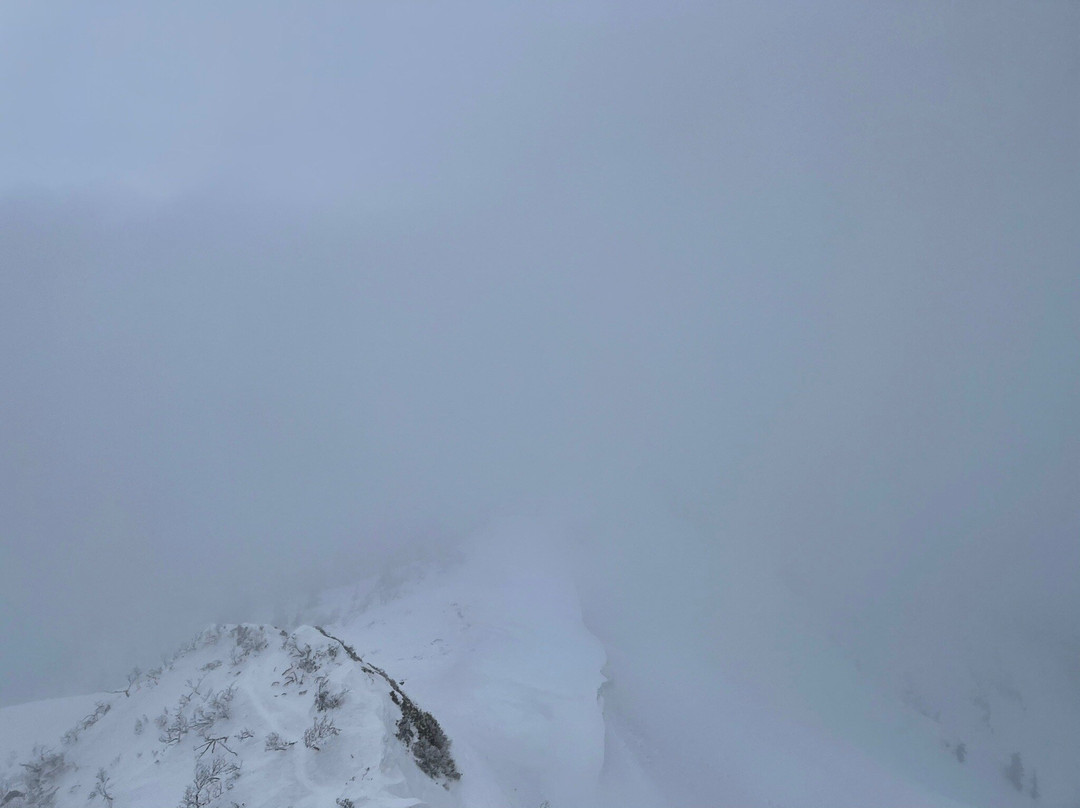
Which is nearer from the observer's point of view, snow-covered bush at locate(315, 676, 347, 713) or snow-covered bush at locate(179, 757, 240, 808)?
snow-covered bush at locate(179, 757, 240, 808)

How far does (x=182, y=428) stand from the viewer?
2296 inches

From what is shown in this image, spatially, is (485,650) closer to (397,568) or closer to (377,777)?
(377,777)

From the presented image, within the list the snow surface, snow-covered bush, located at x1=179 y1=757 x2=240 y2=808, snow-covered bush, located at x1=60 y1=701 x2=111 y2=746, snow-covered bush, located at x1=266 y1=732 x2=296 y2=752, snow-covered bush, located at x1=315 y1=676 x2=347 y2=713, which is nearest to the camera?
snow-covered bush, located at x1=179 y1=757 x2=240 y2=808

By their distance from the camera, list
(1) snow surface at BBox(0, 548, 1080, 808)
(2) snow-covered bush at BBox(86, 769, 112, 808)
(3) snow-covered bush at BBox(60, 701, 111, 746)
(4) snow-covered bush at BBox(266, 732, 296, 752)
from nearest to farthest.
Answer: (2) snow-covered bush at BBox(86, 769, 112, 808)
(4) snow-covered bush at BBox(266, 732, 296, 752)
(1) snow surface at BBox(0, 548, 1080, 808)
(3) snow-covered bush at BBox(60, 701, 111, 746)

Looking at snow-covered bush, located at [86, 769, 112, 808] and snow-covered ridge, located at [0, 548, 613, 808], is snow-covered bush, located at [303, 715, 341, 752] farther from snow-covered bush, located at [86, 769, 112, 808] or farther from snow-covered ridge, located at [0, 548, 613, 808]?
snow-covered bush, located at [86, 769, 112, 808]

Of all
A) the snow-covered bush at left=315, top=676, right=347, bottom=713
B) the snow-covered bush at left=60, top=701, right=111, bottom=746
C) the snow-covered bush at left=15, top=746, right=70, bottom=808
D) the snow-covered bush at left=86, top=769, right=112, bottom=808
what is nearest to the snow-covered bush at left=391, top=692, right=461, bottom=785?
the snow-covered bush at left=315, top=676, right=347, bottom=713

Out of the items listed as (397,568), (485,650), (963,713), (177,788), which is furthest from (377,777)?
(963,713)

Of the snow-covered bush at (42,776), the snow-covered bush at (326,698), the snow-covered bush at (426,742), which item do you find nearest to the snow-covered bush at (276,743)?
the snow-covered bush at (326,698)

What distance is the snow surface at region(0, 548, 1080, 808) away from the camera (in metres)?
7.80

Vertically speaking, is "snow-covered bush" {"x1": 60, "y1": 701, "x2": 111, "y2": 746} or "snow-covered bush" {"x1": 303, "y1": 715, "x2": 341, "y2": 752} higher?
"snow-covered bush" {"x1": 303, "y1": 715, "x2": 341, "y2": 752}

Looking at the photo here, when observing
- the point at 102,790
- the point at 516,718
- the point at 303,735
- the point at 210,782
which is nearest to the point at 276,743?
the point at 303,735

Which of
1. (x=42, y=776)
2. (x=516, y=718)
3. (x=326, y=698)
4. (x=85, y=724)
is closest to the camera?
(x=42, y=776)

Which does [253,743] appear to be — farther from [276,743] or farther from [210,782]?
[210,782]

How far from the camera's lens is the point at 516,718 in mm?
14328
